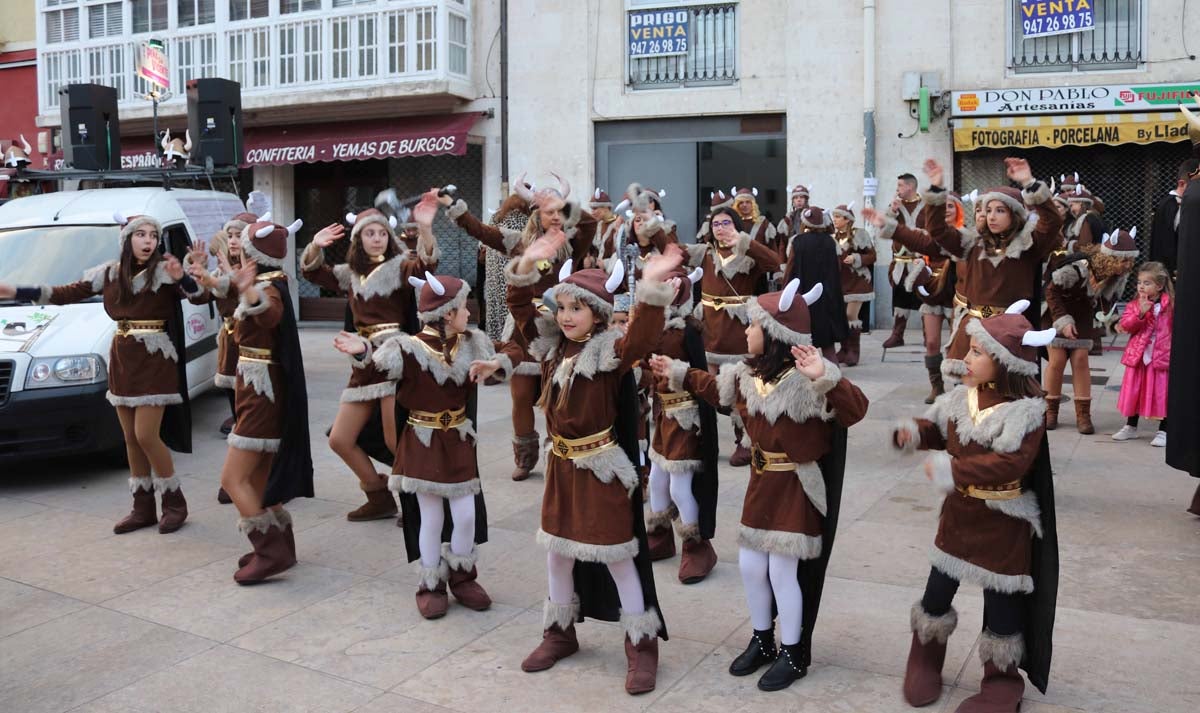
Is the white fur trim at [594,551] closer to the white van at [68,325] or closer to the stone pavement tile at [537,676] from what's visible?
the stone pavement tile at [537,676]

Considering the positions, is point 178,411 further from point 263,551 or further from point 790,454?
point 790,454

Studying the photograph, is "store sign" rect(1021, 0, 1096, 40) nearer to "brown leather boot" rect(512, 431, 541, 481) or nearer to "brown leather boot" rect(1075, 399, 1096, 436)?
"brown leather boot" rect(1075, 399, 1096, 436)

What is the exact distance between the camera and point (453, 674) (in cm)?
466

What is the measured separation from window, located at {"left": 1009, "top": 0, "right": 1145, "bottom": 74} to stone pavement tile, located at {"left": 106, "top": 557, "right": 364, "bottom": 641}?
1400 cm

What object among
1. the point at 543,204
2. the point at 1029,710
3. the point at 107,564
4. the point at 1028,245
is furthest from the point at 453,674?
the point at 1028,245

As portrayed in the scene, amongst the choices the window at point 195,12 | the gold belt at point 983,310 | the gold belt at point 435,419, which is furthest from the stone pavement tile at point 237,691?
the window at point 195,12

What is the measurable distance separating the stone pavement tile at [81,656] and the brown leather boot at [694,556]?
92.5 inches

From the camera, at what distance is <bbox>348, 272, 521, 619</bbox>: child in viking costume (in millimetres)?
5348

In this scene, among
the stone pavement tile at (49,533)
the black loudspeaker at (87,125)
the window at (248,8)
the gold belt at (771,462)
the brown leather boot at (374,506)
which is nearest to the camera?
the gold belt at (771,462)

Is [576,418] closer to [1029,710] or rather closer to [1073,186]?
[1029,710]

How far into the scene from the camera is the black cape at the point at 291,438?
611cm

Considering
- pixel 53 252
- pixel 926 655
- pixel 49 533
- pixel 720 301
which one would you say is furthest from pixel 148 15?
pixel 926 655

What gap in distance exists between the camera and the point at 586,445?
15.1 feet

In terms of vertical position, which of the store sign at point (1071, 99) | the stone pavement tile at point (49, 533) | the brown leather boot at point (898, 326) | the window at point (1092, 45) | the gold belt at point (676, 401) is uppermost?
the window at point (1092, 45)
